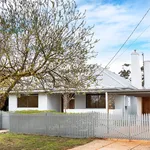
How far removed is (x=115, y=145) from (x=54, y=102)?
12.5 metres

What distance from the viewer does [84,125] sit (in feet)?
53.1

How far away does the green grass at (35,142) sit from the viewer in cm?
1316

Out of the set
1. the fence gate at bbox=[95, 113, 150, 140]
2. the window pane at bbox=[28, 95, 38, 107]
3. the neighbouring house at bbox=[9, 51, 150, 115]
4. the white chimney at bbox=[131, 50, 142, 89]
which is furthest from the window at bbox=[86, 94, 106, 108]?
the fence gate at bbox=[95, 113, 150, 140]

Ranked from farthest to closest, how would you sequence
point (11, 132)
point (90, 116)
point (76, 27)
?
point (11, 132) → point (90, 116) → point (76, 27)

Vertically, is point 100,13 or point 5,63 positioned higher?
point 100,13

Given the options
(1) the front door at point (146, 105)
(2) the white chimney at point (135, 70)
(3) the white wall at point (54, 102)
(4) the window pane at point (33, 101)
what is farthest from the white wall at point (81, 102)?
(2) the white chimney at point (135, 70)

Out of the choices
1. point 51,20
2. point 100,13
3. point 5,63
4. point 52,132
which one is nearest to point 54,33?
point 51,20

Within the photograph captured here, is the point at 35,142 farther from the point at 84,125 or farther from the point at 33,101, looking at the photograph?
the point at 33,101

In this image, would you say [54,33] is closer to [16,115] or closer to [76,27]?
[76,27]

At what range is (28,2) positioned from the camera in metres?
10.4

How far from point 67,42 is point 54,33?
0.65 m

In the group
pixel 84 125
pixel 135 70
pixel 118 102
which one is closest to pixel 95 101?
pixel 118 102

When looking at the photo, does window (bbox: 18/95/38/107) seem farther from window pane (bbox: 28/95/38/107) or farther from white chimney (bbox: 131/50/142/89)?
white chimney (bbox: 131/50/142/89)

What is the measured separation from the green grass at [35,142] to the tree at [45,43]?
3126 millimetres
